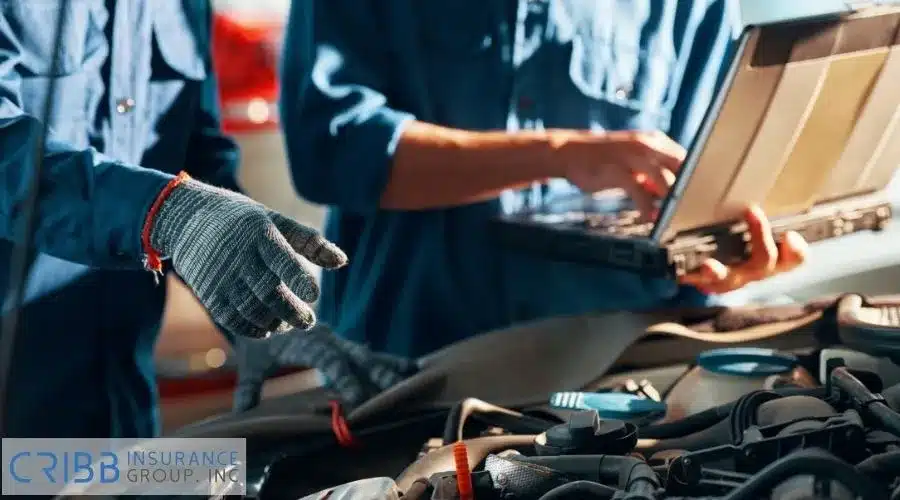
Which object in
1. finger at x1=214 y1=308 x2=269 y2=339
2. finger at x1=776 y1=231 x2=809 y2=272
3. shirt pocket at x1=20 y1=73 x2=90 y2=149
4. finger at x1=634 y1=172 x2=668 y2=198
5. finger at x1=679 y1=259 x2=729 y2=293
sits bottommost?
finger at x1=214 y1=308 x2=269 y2=339

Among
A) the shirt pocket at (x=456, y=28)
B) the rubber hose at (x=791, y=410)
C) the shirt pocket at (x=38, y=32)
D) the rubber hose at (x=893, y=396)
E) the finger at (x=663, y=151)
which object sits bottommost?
the rubber hose at (x=791, y=410)

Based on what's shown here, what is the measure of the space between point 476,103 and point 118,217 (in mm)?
433

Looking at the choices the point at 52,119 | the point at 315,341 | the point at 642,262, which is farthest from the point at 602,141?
the point at 52,119

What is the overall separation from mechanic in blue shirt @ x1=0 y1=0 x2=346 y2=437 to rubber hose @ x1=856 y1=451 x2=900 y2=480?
27 cm

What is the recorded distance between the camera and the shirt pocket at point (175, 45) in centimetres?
87

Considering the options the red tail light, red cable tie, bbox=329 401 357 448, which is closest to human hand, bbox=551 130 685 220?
red cable tie, bbox=329 401 357 448

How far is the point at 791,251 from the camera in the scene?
848mm

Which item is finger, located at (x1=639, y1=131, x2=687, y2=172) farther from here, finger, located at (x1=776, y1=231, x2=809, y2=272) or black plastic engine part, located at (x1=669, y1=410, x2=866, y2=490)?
black plastic engine part, located at (x1=669, y1=410, x2=866, y2=490)

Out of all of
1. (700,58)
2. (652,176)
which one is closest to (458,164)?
(652,176)

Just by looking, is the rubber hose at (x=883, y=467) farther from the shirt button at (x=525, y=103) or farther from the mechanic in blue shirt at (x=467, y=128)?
the shirt button at (x=525, y=103)

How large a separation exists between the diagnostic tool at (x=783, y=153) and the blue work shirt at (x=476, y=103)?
0.10 m

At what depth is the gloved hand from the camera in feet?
2.51

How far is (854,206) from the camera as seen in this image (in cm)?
86

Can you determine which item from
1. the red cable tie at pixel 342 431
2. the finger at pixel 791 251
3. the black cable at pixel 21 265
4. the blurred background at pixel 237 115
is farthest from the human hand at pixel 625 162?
the blurred background at pixel 237 115
